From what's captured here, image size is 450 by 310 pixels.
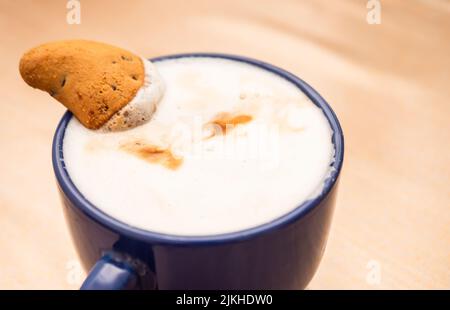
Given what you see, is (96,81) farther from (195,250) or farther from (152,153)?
(195,250)

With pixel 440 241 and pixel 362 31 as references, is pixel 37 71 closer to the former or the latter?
pixel 440 241

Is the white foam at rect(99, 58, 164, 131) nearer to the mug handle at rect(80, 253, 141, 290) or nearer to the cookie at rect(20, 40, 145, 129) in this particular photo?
the cookie at rect(20, 40, 145, 129)

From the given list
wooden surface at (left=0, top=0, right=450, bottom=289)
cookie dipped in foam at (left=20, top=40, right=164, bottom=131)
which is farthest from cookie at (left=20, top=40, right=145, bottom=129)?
wooden surface at (left=0, top=0, right=450, bottom=289)

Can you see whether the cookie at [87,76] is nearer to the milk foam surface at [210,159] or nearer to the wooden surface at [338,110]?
the milk foam surface at [210,159]

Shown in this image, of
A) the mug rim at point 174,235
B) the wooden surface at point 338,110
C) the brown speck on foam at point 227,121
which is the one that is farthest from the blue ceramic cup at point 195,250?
the wooden surface at point 338,110
